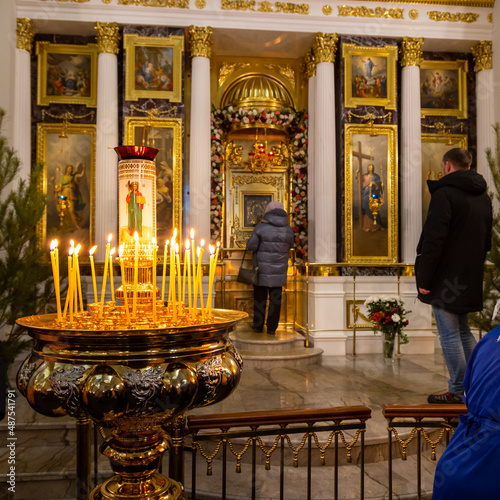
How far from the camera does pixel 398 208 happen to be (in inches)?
317

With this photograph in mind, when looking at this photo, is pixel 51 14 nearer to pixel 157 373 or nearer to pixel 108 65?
pixel 108 65

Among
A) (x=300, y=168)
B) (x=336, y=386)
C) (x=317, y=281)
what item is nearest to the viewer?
(x=336, y=386)

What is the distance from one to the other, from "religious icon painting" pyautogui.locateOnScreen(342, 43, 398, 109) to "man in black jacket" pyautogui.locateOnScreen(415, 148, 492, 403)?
4446mm

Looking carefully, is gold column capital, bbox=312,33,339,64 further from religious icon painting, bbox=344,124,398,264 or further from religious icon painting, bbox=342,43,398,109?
religious icon painting, bbox=344,124,398,264

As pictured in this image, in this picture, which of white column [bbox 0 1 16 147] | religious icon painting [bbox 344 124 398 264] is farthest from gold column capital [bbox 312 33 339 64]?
white column [bbox 0 1 16 147]

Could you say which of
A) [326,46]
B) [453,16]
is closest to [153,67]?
[326,46]

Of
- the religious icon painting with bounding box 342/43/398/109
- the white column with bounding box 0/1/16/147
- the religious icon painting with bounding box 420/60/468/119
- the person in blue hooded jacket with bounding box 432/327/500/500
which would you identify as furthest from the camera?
the religious icon painting with bounding box 420/60/468/119

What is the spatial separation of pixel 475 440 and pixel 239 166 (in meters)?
8.15

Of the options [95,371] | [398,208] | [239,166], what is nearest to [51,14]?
[239,166]

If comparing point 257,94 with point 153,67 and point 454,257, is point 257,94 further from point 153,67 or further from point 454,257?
point 454,257

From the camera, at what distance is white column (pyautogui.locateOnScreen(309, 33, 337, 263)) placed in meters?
7.74

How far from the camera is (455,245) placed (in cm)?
385

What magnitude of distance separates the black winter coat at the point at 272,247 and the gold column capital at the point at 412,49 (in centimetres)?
350

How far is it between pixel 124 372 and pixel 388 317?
5248 mm
